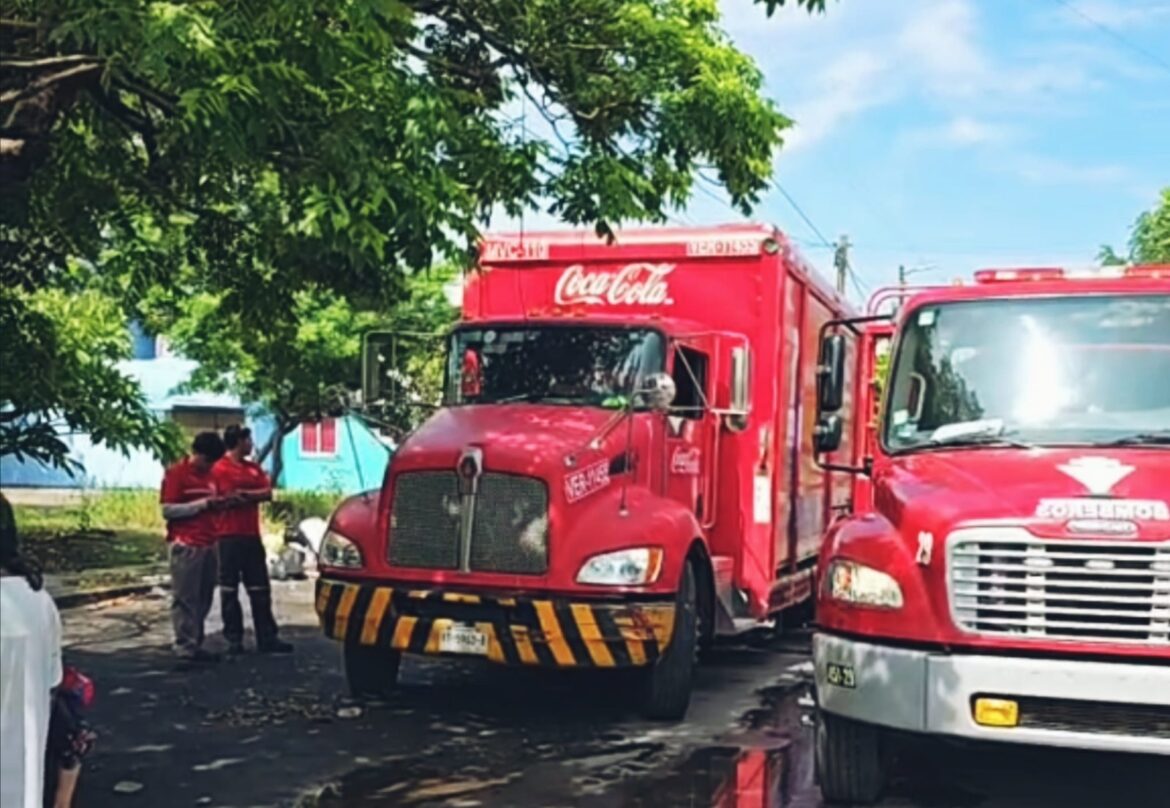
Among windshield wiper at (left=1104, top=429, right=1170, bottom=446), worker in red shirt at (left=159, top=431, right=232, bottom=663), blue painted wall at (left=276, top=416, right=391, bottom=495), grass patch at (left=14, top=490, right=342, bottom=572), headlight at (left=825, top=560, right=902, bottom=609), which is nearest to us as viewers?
headlight at (left=825, top=560, right=902, bottom=609)

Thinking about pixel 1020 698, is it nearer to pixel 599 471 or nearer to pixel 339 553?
pixel 599 471

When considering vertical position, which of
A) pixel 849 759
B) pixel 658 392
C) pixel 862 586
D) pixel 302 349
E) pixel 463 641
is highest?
pixel 302 349

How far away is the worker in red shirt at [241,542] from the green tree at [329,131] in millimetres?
1118

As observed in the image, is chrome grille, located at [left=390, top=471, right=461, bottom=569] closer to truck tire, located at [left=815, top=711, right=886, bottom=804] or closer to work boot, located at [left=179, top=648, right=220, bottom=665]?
work boot, located at [left=179, top=648, right=220, bottom=665]

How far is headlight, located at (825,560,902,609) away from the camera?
636cm

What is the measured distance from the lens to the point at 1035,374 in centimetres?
706

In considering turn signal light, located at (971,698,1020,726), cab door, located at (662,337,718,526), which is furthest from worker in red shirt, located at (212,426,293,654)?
turn signal light, located at (971,698,1020,726)

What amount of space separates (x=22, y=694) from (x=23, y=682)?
0.11 ft

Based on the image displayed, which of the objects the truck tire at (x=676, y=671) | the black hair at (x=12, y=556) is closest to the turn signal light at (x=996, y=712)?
the truck tire at (x=676, y=671)

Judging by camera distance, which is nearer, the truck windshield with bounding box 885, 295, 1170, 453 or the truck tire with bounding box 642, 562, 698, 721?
the truck windshield with bounding box 885, 295, 1170, 453

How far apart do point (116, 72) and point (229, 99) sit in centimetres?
69

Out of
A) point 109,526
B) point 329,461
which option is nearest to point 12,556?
point 109,526

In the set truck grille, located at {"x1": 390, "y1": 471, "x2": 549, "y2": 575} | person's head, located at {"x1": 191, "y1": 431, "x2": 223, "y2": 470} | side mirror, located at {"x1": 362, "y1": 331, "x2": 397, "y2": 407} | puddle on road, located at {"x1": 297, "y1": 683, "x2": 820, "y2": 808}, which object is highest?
side mirror, located at {"x1": 362, "y1": 331, "x2": 397, "y2": 407}

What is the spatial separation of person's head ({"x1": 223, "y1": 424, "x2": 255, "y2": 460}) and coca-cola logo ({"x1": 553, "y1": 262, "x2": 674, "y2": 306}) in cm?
263
